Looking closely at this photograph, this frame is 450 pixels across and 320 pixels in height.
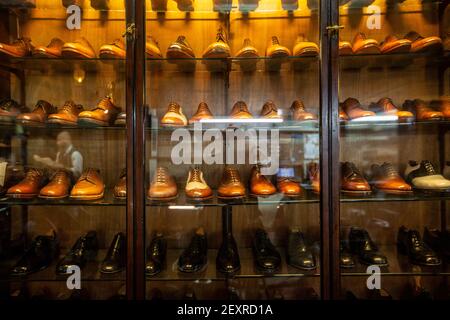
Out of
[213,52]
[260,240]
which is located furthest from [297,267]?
[213,52]

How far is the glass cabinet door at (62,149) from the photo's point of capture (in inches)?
62.0

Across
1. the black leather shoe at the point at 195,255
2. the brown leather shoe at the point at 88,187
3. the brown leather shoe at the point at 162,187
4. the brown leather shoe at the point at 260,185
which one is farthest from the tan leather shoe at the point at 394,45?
the brown leather shoe at the point at 88,187

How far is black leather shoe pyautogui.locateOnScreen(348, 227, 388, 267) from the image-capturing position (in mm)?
1602

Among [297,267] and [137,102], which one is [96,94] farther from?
[297,267]

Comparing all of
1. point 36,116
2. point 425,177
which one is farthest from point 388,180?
point 36,116

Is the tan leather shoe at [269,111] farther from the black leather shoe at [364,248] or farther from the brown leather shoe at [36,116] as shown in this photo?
the brown leather shoe at [36,116]

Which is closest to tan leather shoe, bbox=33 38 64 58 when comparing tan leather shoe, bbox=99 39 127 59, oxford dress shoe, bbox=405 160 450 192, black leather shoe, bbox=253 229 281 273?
tan leather shoe, bbox=99 39 127 59

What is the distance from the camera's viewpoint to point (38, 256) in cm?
163

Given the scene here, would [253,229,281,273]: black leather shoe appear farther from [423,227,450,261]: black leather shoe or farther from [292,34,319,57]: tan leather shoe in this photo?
[292,34,319,57]: tan leather shoe

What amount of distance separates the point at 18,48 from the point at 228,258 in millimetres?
1609

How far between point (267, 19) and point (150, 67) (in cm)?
75

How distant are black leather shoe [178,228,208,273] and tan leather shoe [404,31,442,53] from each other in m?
1.57

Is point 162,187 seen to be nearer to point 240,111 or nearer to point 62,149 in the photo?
point 240,111

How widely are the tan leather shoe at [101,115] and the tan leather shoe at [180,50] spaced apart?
16.6 inches
